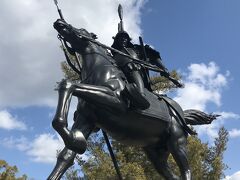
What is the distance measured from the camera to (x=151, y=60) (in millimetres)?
6328

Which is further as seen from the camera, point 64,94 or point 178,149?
point 178,149

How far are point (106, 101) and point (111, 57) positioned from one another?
108 cm

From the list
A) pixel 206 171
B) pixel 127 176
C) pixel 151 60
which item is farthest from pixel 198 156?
pixel 151 60

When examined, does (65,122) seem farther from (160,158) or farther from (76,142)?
(160,158)

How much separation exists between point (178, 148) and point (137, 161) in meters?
11.4

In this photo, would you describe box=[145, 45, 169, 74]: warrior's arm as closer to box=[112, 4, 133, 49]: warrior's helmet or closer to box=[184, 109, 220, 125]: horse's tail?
box=[112, 4, 133, 49]: warrior's helmet

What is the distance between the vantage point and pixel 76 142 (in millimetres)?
4492

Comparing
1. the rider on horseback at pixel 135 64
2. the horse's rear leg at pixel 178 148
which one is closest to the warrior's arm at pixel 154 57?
the rider on horseback at pixel 135 64

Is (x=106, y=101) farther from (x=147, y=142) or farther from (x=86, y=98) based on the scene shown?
(x=147, y=142)

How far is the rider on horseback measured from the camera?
5.13m

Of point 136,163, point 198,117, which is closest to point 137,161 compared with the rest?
point 136,163

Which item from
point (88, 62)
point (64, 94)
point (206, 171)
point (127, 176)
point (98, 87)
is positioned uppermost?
point (206, 171)

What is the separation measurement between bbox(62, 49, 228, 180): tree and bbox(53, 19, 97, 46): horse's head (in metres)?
8.26

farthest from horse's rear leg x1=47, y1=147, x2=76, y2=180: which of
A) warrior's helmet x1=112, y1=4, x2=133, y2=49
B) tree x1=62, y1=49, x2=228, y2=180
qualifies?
tree x1=62, y1=49, x2=228, y2=180
